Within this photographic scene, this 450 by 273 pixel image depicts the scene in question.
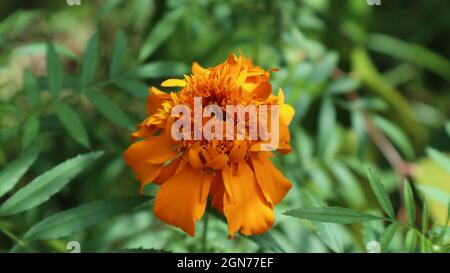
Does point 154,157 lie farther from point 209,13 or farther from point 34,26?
point 34,26

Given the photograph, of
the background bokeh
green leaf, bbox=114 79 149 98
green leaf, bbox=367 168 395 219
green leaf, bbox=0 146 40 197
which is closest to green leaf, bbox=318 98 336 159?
the background bokeh

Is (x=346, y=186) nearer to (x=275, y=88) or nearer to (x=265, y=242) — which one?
(x=275, y=88)

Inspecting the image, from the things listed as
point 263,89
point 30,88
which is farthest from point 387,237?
point 30,88

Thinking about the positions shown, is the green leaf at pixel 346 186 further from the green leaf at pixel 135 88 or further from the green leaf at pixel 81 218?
the green leaf at pixel 81 218

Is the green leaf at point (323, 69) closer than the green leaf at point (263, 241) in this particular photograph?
No

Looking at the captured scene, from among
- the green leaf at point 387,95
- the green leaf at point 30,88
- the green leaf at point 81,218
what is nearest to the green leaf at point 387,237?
the green leaf at point 81,218

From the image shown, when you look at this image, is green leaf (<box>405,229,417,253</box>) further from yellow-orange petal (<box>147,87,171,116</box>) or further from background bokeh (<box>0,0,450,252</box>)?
yellow-orange petal (<box>147,87,171,116</box>)
